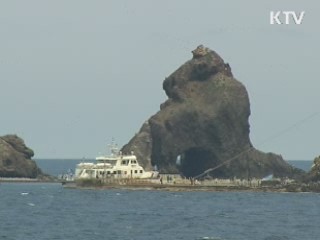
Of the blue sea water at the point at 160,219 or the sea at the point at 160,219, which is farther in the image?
the blue sea water at the point at 160,219

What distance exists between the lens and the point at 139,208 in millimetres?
175125

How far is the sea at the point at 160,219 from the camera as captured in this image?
128m

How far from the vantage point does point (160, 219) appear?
15162 cm

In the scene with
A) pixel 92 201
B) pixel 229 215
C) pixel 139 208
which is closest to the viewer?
pixel 229 215

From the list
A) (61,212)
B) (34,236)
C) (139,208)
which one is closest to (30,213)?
(61,212)

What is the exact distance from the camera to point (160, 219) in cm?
15162

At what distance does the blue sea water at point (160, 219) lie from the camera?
128625 millimetres

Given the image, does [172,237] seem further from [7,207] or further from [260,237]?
[7,207]

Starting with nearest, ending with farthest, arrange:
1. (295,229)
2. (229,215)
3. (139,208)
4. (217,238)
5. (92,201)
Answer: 1. (217,238)
2. (295,229)
3. (229,215)
4. (139,208)
5. (92,201)

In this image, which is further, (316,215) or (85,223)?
(316,215)

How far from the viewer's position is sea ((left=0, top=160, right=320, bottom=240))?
5059 inches

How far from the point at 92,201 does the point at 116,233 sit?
64786 mm

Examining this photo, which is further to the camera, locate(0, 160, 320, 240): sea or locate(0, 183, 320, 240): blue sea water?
locate(0, 183, 320, 240): blue sea water

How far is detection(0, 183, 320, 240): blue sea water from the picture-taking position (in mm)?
128625
